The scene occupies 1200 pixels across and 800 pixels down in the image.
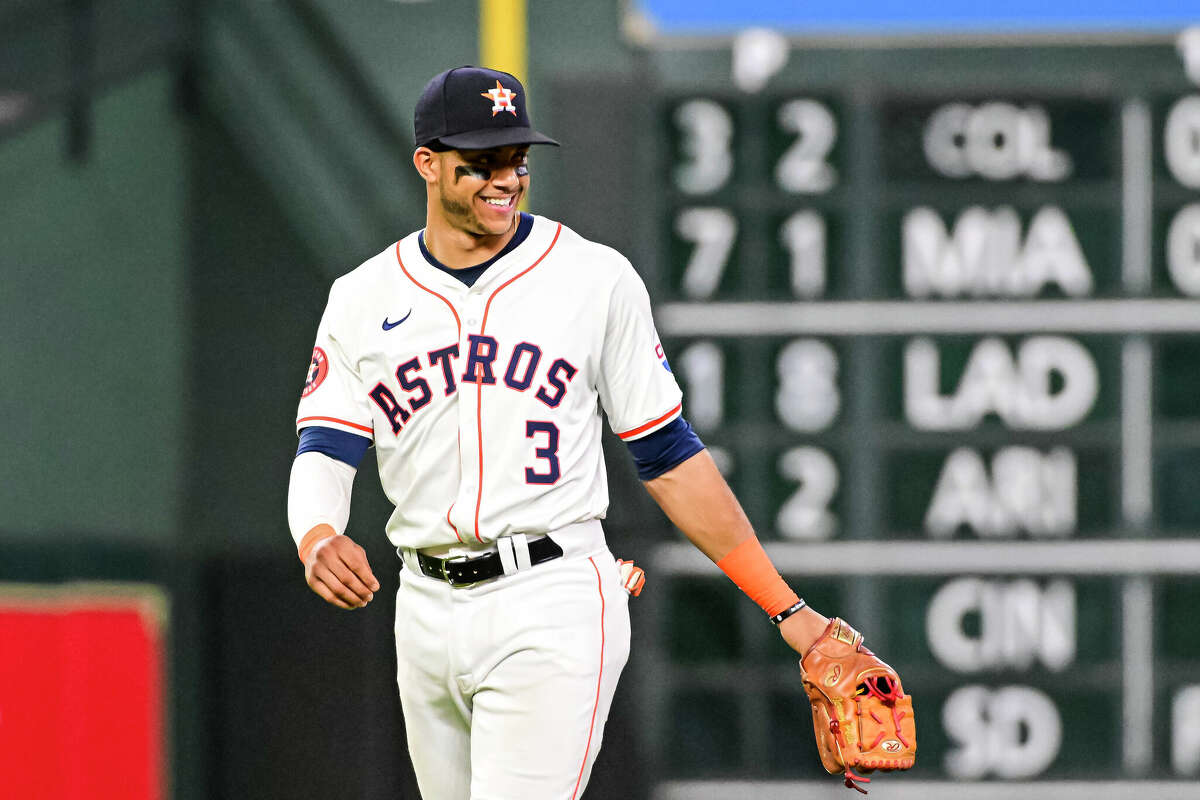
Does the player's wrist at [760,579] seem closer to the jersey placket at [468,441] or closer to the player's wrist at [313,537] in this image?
the jersey placket at [468,441]

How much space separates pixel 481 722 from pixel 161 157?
2.59 meters

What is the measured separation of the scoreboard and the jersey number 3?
5.72ft

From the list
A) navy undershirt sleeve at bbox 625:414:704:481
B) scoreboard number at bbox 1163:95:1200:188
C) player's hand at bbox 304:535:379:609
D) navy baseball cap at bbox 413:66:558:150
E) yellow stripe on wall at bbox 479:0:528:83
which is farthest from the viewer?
yellow stripe on wall at bbox 479:0:528:83

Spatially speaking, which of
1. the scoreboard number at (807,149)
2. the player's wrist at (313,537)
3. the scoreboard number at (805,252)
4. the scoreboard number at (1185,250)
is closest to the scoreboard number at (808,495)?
the scoreboard number at (805,252)

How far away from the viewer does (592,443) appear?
2.04 m

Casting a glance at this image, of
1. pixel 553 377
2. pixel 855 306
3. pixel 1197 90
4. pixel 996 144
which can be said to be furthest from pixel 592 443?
pixel 1197 90

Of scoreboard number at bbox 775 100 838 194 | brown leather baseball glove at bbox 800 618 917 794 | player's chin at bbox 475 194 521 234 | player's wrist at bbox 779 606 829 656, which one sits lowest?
brown leather baseball glove at bbox 800 618 917 794

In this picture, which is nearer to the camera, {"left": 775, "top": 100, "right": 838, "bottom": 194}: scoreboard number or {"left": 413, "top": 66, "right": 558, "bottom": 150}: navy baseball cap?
{"left": 413, "top": 66, "right": 558, "bottom": 150}: navy baseball cap

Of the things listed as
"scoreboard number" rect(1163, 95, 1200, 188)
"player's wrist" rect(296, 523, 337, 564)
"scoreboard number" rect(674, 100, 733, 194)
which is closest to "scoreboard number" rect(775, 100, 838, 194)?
"scoreboard number" rect(674, 100, 733, 194)

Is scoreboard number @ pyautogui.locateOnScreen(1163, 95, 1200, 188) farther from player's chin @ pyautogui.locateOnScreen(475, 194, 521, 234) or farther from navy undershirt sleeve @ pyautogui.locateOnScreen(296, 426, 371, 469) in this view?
navy undershirt sleeve @ pyautogui.locateOnScreen(296, 426, 371, 469)

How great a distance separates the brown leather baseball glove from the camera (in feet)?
6.45

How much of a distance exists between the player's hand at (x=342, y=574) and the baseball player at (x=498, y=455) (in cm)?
8

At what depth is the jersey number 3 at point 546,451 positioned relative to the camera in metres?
1.96

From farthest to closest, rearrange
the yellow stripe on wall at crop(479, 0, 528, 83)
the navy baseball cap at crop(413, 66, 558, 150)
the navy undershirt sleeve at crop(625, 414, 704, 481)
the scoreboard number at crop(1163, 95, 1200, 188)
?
the yellow stripe on wall at crop(479, 0, 528, 83)
the scoreboard number at crop(1163, 95, 1200, 188)
the navy undershirt sleeve at crop(625, 414, 704, 481)
the navy baseball cap at crop(413, 66, 558, 150)
